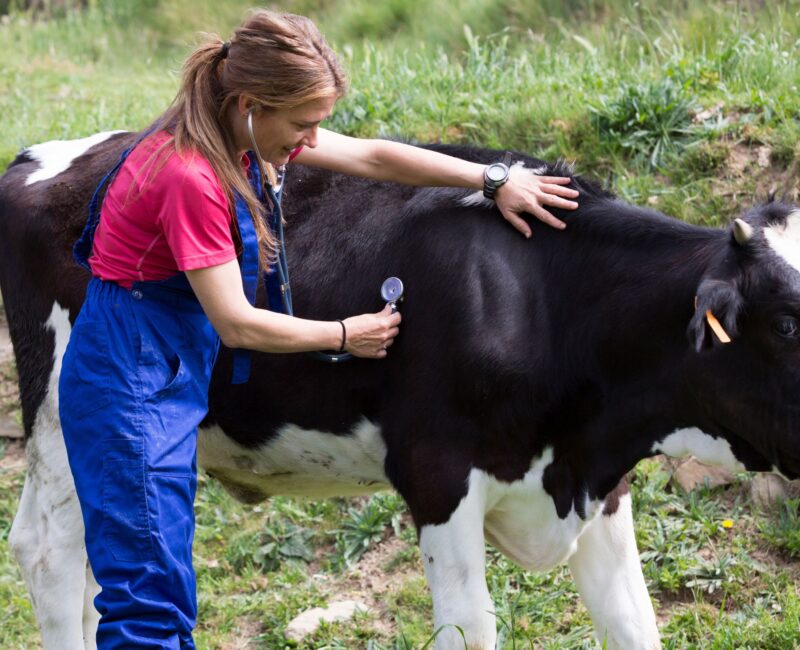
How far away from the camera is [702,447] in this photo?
3891 mm

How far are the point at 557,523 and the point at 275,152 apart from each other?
1.54 metres

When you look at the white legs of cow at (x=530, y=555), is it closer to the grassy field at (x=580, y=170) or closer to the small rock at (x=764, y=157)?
the grassy field at (x=580, y=170)

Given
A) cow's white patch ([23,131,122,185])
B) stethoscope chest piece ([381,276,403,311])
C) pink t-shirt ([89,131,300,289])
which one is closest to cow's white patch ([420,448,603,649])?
stethoscope chest piece ([381,276,403,311])

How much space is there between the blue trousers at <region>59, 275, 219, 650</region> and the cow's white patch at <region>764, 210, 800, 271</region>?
5.38 feet

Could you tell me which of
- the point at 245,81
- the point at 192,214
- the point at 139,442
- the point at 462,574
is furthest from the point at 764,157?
the point at 139,442

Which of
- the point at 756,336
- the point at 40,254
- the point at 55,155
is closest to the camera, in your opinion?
the point at 756,336

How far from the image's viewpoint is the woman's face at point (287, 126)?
3.44 metres

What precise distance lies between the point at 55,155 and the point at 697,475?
2951 mm

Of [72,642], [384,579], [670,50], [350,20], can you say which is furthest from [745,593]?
[350,20]

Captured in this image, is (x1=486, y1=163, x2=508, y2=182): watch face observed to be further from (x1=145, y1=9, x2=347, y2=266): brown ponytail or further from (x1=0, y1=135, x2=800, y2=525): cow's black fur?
(x1=145, y1=9, x2=347, y2=266): brown ponytail

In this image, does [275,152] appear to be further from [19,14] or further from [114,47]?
[19,14]

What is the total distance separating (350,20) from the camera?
12.1 meters

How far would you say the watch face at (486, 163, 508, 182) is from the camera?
4.07 meters

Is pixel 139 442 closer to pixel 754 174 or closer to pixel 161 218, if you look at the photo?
pixel 161 218
